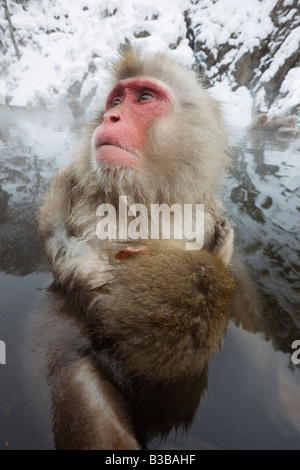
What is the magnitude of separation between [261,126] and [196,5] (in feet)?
51.3

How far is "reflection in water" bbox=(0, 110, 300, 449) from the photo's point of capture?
3.52 ft

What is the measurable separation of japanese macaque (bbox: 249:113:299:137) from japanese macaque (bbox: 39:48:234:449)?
1062 cm

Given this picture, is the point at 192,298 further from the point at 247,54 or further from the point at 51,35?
the point at 51,35

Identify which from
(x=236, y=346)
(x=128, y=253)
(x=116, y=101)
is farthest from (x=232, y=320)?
(x=116, y=101)

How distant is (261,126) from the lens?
12.4m

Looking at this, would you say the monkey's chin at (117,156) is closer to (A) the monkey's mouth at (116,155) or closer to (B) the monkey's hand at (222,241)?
(A) the monkey's mouth at (116,155)

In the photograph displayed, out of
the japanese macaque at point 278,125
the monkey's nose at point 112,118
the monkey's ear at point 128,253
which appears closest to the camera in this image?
the monkey's ear at point 128,253

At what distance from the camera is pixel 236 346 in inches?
58.7

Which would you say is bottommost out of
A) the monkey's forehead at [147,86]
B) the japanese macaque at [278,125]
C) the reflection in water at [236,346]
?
the reflection in water at [236,346]

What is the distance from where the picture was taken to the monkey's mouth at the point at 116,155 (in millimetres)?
1446

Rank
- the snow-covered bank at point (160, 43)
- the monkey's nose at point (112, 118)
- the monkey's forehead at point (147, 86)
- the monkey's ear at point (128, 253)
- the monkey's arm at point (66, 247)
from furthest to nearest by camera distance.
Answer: the snow-covered bank at point (160, 43)
the monkey's forehead at point (147, 86)
the monkey's nose at point (112, 118)
the monkey's arm at point (66, 247)
the monkey's ear at point (128, 253)

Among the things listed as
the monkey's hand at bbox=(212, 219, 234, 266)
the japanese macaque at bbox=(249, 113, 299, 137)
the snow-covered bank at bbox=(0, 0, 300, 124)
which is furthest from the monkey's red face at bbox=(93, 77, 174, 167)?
the snow-covered bank at bbox=(0, 0, 300, 124)

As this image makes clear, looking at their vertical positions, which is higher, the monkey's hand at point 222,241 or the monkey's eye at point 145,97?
the monkey's eye at point 145,97

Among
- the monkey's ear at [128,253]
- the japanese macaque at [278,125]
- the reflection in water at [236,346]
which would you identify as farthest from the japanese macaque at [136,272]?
the japanese macaque at [278,125]
